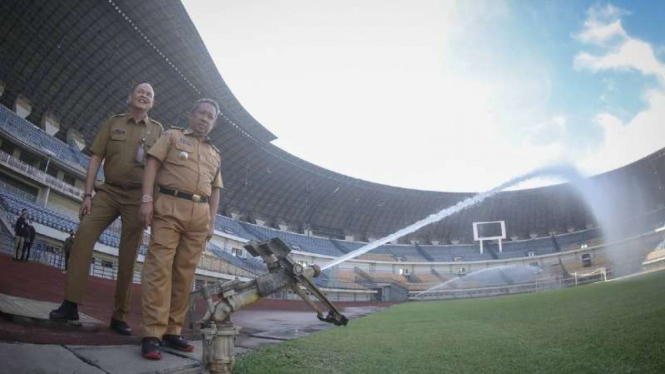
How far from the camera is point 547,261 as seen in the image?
154 ft

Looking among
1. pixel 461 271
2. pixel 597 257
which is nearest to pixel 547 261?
pixel 597 257

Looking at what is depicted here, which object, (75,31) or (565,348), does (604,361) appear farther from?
(75,31)

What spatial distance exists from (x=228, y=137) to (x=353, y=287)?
21435 millimetres

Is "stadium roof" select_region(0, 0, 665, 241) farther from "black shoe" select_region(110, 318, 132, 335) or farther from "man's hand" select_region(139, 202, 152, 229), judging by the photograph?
"man's hand" select_region(139, 202, 152, 229)

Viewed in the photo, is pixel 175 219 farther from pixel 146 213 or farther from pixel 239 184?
pixel 239 184

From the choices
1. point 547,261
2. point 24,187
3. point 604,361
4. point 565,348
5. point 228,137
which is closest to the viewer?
point 604,361

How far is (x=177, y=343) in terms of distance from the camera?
2971 millimetres

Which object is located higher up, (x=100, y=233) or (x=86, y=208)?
(x=86, y=208)

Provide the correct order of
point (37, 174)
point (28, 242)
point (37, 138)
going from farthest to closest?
1. point (37, 138)
2. point (37, 174)
3. point (28, 242)

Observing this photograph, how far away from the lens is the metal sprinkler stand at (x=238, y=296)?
7.57ft

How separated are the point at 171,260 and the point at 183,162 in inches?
34.8

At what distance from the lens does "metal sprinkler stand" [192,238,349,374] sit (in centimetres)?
231

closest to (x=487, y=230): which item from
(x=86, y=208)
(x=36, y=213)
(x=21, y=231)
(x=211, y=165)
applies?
(x=36, y=213)

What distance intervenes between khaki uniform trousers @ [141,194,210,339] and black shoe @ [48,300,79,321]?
0.98 meters
